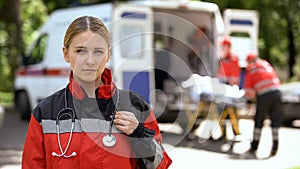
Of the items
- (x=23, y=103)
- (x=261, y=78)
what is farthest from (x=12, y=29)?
(x=261, y=78)

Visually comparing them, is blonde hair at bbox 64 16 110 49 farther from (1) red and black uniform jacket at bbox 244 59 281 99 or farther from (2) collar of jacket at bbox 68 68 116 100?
(1) red and black uniform jacket at bbox 244 59 281 99

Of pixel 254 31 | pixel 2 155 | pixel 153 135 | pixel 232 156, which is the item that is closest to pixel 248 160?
pixel 232 156

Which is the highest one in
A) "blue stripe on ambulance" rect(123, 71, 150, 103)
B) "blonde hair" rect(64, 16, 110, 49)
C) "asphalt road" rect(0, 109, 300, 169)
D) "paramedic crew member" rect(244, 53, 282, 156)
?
"blonde hair" rect(64, 16, 110, 49)

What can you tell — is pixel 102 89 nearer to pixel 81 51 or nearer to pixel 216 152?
pixel 81 51

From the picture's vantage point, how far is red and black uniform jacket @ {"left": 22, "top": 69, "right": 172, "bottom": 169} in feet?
8.44

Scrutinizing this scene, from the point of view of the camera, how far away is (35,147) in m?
2.63

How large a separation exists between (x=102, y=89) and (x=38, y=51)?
11.9m

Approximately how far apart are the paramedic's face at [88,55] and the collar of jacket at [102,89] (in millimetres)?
33

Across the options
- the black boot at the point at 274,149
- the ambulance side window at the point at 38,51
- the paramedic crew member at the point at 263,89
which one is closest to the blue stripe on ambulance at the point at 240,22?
the paramedic crew member at the point at 263,89

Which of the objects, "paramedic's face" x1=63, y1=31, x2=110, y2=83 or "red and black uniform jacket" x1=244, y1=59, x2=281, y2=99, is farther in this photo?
"red and black uniform jacket" x1=244, y1=59, x2=281, y2=99

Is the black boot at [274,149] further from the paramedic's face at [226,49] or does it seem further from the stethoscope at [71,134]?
the stethoscope at [71,134]

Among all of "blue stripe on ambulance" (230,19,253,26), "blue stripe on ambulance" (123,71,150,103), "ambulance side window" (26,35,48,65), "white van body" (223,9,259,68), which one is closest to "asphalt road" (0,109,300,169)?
"ambulance side window" (26,35,48,65)

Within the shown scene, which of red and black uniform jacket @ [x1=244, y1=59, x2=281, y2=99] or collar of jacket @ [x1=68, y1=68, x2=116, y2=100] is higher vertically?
collar of jacket @ [x1=68, y1=68, x2=116, y2=100]

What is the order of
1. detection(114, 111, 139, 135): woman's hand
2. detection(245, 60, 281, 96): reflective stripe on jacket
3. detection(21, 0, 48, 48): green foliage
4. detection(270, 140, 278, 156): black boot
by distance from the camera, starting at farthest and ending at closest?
detection(21, 0, 48, 48): green foliage → detection(270, 140, 278, 156): black boot → detection(245, 60, 281, 96): reflective stripe on jacket → detection(114, 111, 139, 135): woman's hand
